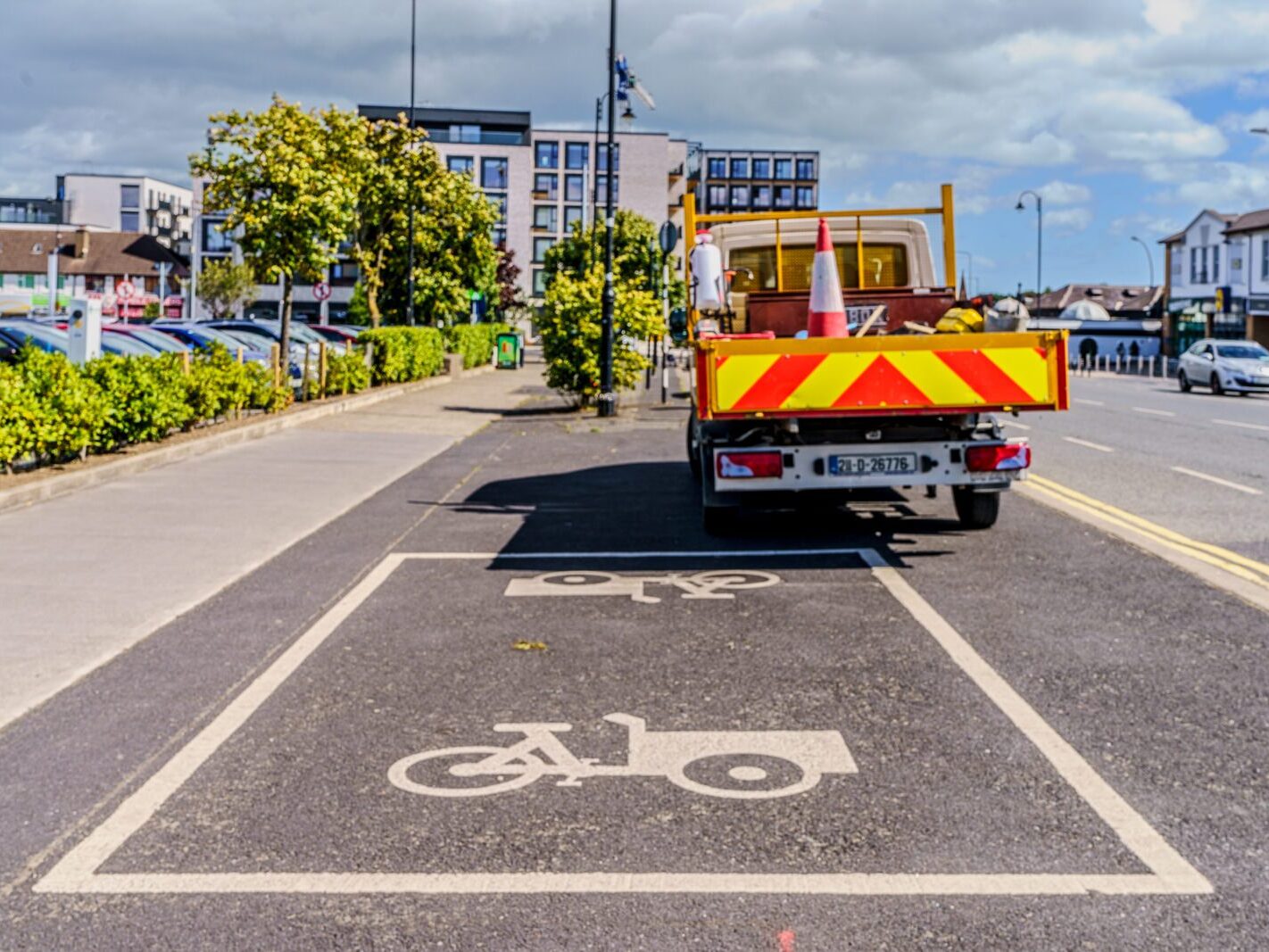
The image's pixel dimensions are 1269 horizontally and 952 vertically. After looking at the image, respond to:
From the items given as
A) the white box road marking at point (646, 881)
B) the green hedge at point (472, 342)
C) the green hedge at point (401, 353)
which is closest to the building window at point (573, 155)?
the green hedge at point (472, 342)

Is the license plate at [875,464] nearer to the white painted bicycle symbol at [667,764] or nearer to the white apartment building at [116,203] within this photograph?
the white painted bicycle symbol at [667,764]

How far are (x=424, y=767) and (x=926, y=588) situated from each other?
4.30 meters

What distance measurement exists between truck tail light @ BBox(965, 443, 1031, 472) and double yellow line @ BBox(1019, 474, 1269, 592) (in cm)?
122

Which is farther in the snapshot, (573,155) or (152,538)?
(573,155)

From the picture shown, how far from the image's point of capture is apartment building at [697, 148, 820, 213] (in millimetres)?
157375

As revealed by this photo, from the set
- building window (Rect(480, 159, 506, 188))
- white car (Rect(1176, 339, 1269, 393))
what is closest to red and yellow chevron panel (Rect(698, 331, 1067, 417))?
white car (Rect(1176, 339, 1269, 393))

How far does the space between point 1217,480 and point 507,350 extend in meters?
40.9

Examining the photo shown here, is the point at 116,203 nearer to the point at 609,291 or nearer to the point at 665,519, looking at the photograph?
the point at 609,291

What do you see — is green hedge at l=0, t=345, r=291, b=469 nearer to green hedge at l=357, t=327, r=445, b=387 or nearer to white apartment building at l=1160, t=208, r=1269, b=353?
green hedge at l=357, t=327, r=445, b=387

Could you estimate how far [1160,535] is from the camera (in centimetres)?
1080

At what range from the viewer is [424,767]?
5188 mm

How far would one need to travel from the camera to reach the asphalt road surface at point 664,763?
3.84 meters

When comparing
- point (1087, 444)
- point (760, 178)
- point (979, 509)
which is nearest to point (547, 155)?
point (760, 178)

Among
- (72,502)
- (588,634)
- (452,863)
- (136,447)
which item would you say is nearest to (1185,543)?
(588,634)
